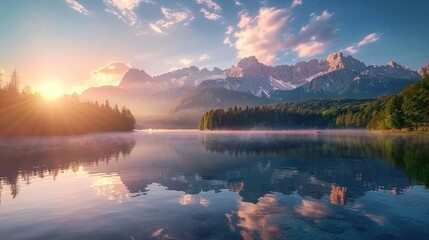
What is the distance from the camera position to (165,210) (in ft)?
63.9

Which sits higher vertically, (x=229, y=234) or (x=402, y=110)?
(x=402, y=110)

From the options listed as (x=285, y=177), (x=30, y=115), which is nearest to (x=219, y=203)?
A: (x=285, y=177)

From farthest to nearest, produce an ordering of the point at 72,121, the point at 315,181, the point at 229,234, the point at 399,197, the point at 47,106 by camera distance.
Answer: the point at 72,121, the point at 47,106, the point at 315,181, the point at 399,197, the point at 229,234

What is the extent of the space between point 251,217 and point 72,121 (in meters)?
187

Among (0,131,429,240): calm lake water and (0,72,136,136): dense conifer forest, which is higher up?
(0,72,136,136): dense conifer forest

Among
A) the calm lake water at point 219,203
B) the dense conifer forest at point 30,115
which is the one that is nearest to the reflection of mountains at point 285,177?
the calm lake water at point 219,203

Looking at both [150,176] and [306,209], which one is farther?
[150,176]

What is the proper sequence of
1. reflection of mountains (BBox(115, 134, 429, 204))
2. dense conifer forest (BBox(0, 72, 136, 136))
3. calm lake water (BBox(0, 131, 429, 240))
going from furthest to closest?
dense conifer forest (BBox(0, 72, 136, 136))
reflection of mountains (BBox(115, 134, 429, 204))
calm lake water (BBox(0, 131, 429, 240))

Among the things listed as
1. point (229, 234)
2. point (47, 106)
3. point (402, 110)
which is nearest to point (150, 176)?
point (229, 234)

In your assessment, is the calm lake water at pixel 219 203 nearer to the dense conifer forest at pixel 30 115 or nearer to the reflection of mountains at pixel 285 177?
the reflection of mountains at pixel 285 177

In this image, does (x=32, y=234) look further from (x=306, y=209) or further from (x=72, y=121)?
(x=72, y=121)

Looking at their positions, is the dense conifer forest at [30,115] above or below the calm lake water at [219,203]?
above

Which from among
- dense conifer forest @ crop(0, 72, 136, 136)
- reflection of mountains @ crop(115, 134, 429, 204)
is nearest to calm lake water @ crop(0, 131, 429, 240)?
reflection of mountains @ crop(115, 134, 429, 204)

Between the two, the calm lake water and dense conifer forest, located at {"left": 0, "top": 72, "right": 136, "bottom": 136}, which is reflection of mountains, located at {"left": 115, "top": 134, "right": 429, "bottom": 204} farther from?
dense conifer forest, located at {"left": 0, "top": 72, "right": 136, "bottom": 136}
